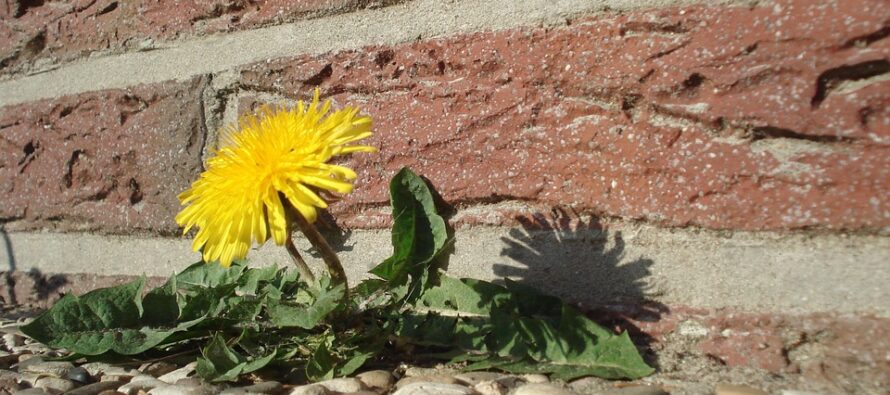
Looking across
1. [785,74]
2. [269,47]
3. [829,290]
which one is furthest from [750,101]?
[269,47]

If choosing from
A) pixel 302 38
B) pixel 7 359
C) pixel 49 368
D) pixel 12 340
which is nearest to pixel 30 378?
pixel 49 368

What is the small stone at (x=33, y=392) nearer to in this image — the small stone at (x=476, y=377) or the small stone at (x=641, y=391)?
the small stone at (x=476, y=377)

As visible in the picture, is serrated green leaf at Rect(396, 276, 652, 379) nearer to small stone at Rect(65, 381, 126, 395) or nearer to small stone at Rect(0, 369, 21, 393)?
small stone at Rect(65, 381, 126, 395)

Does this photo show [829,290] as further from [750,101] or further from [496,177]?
[496,177]

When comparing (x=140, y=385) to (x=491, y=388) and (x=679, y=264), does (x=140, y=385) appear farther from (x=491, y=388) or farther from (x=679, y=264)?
(x=679, y=264)

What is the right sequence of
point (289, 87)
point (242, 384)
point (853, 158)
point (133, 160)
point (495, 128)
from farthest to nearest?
1. point (133, 160)
2. point (289, 87)
3. point (495, 128)
4. point (242, 384)
5. point (853, 158)

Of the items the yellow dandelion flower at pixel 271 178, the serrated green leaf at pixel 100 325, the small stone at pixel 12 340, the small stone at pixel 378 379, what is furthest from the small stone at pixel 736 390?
the small stone at pixel 12 340
